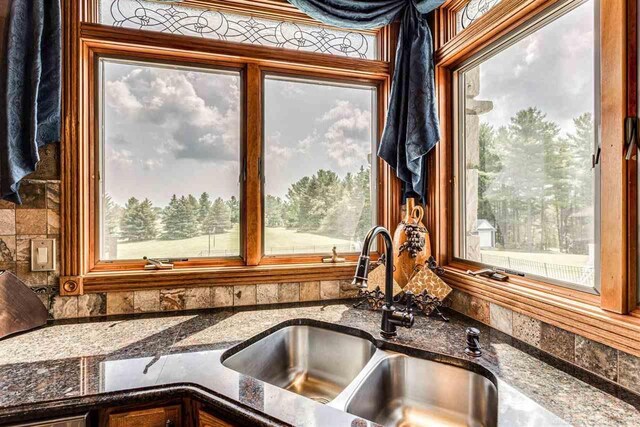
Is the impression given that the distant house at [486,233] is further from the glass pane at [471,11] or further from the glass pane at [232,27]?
the glass pane at [232,27]

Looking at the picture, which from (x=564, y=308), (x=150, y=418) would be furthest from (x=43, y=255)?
(x=564, y=308)

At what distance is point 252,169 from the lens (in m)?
1.75

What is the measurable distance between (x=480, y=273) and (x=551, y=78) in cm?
80

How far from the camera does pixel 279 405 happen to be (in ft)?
2.86

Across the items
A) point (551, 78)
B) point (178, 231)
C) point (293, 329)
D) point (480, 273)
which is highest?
point (551, 78)

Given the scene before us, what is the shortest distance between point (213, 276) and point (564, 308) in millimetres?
1416

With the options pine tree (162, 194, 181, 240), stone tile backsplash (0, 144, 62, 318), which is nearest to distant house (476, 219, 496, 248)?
pine tree (162, 194, 181, 240)

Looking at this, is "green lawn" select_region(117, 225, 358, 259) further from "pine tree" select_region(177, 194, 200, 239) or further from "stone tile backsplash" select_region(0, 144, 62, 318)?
"stone tile backsplash" select_region(0, 144, 62, 318)

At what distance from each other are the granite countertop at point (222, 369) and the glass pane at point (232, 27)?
1.37 metres

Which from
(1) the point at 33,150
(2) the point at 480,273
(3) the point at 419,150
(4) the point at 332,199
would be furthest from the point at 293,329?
(1) the point at 33,150

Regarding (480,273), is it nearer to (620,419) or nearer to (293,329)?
(620,419)

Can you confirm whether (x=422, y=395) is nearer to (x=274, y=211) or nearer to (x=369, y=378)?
(x=369, y=378)

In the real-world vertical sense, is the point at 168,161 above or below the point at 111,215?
above

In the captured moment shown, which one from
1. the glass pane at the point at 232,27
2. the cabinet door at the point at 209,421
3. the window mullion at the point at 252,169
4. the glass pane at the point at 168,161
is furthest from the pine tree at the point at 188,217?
the cabinet door at the point at 209,421
